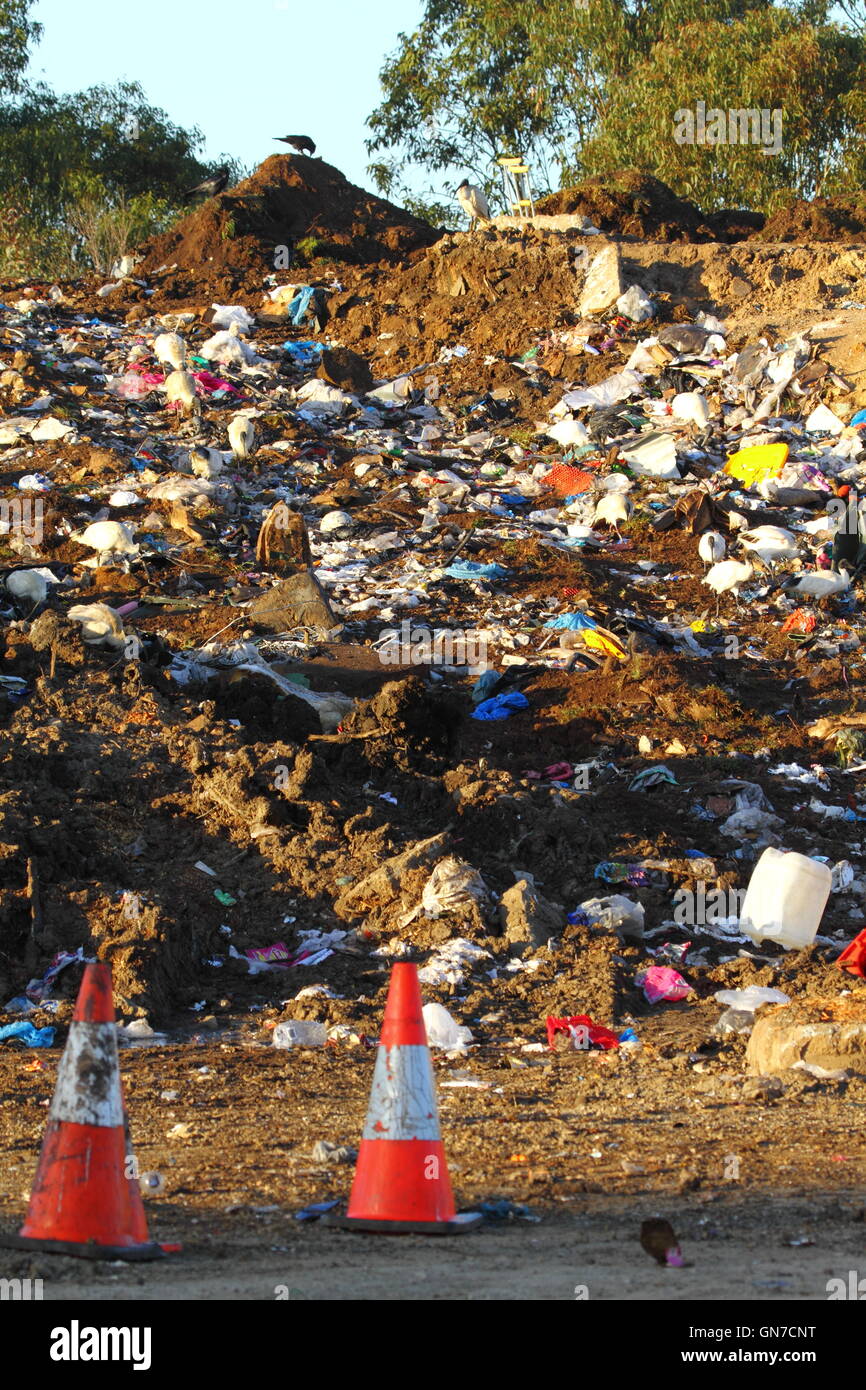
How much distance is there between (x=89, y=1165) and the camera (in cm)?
276

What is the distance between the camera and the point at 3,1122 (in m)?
3.99

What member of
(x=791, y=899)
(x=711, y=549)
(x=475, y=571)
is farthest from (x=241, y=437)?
(x=791, y=899)

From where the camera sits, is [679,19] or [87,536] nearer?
[87,536]

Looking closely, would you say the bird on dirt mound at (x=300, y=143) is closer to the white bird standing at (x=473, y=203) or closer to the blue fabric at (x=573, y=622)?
the white bird standing at (x=473, y=203)

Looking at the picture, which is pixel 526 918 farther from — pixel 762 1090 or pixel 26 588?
pixel 26 588

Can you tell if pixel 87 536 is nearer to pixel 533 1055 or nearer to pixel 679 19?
pixel 533 1055

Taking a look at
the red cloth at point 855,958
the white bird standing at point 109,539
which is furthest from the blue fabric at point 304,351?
the red cloth at point 855,958

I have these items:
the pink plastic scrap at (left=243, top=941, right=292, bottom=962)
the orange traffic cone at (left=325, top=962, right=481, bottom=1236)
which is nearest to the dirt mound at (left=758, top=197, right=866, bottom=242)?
the pink plastic scrap at (left=243, top=941, right=292, bottom=962)

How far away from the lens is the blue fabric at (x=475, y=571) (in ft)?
33.1

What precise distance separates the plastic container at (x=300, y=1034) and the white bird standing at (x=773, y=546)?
670 centimetres

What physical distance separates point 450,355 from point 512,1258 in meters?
13.3

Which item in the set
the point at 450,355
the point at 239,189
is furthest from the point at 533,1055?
the point at 239,189

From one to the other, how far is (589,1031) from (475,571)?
18.4 ft
